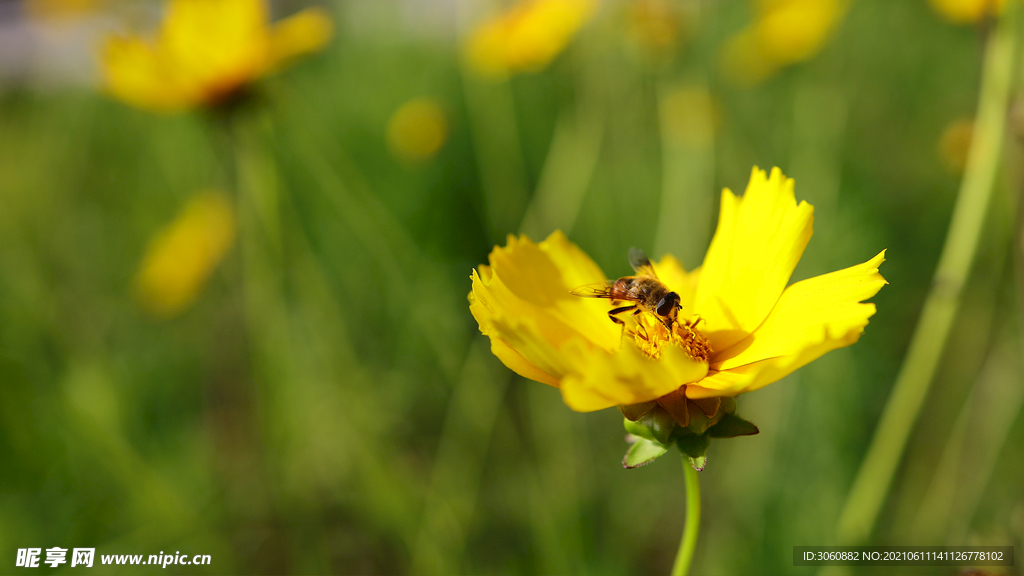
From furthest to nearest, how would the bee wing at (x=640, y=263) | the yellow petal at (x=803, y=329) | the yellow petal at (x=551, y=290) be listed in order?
the bee wing at (x=640, y=263), the yellow petal at (x=551, y=290), the yellow petal at (x=803, y=329)

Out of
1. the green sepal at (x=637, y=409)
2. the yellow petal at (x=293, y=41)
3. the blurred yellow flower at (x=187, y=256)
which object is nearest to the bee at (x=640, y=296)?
the green sepal at (x=637, y=409)

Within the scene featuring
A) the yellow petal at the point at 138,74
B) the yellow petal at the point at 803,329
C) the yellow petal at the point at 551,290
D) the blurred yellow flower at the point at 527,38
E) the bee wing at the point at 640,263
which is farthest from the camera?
the blurred yellow flower at the point at 527,38

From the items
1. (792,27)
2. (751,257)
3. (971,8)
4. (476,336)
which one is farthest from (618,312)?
(792,27)

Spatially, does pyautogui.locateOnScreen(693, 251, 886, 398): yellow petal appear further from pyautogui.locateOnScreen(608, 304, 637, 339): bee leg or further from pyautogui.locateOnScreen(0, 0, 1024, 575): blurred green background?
pyautogui.locateOnScreen(0, 0, 1024, 575): blurred green background

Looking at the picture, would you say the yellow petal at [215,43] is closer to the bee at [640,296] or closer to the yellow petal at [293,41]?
the yellow petal at [293,41]

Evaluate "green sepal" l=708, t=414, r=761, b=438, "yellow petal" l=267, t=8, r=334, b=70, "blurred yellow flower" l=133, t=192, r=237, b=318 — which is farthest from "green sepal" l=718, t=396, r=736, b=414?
"blurred yellow flower" l=133, t=192, r=237, b=318

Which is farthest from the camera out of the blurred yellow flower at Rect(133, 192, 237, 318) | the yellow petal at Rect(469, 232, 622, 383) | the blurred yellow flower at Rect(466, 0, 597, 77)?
the blurred yellow flower at Rect(133, 192, 237, 318)

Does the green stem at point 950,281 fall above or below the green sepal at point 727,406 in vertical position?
above
